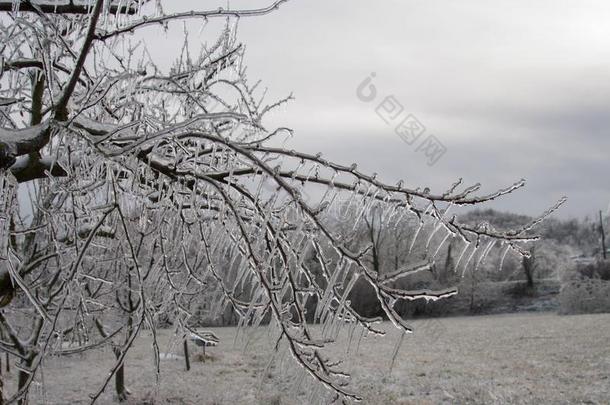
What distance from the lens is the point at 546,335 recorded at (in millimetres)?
23156

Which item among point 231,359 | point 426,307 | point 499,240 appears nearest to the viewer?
point 499,240

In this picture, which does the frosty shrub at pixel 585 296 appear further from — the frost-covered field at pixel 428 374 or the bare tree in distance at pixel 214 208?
the bare tree in distance at pixel 214 208

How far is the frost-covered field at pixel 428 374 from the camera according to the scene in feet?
42.4

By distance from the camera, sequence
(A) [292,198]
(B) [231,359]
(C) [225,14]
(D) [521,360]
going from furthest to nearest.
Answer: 1. (B) [231,359]
2. (D) [521,360]
3. (C) [225,14]
4. (A) [292,198]

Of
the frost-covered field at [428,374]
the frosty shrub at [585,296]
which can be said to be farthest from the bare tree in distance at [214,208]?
the frosty shrub at [585,296]

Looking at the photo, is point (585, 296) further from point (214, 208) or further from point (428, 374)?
point (214, 208)

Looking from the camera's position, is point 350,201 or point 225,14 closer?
point 350,201

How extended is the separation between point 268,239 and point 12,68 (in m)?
2.38

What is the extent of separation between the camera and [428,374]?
15516 millimetres

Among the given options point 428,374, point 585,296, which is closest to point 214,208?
point 428,374

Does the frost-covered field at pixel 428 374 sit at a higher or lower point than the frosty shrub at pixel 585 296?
lower

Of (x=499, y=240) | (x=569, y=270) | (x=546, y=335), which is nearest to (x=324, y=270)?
(x=499, y=240)

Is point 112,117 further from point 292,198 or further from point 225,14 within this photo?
point 292,198

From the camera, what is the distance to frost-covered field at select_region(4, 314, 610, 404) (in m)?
12.9
